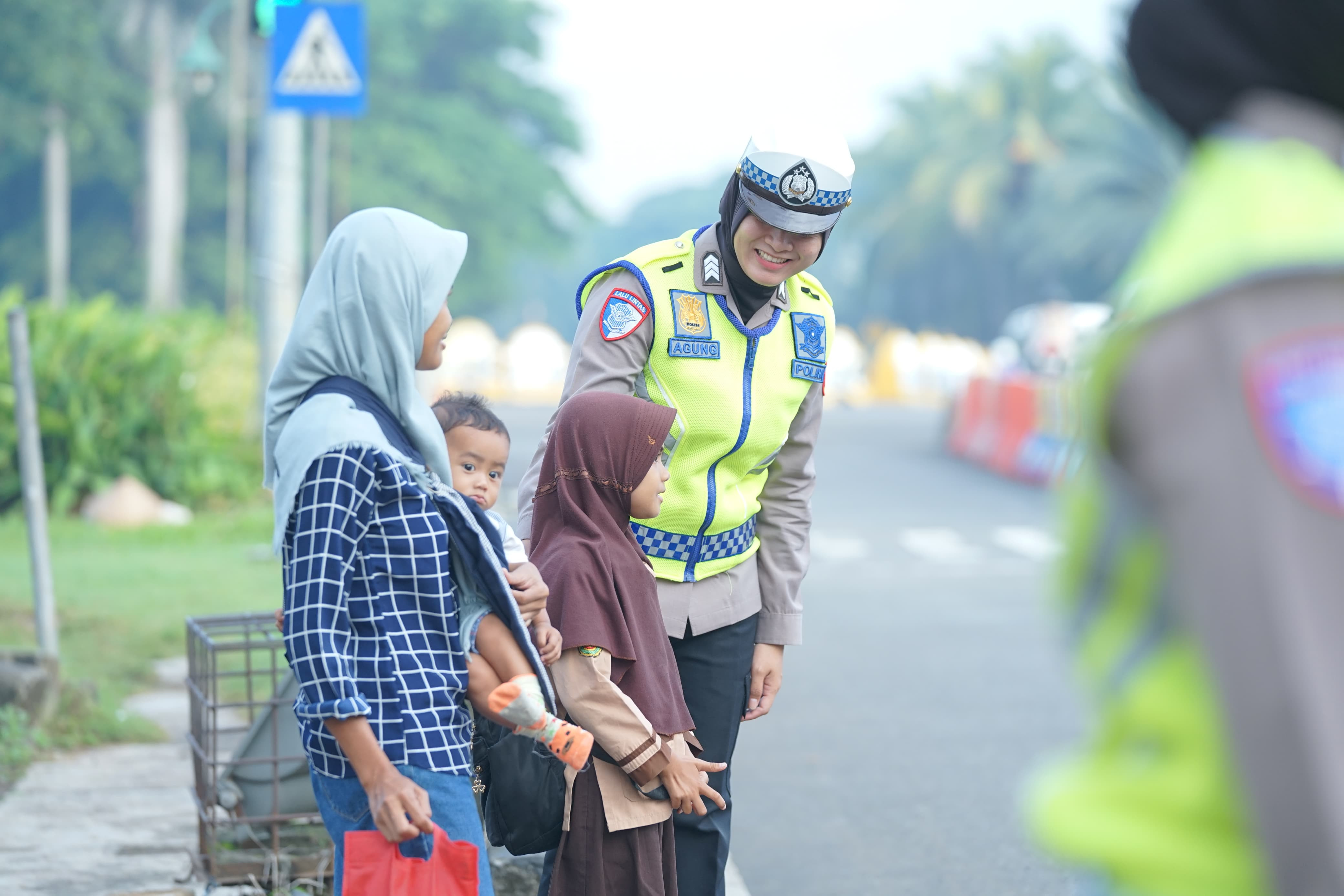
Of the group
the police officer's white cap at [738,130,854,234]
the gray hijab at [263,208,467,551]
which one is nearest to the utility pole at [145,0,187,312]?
the police officer's white cap at [738,130,854,234]

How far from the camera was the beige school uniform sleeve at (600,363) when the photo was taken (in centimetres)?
337

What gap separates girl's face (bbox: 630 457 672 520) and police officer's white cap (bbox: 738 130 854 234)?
0.60 m

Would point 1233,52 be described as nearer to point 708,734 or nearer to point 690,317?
point 690,317

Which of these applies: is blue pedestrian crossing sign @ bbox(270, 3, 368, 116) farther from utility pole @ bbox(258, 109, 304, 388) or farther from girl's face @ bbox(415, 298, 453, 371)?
girl's face @ bbox(415, 298, 453, 371)

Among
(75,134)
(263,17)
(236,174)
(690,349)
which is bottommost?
(236,174)

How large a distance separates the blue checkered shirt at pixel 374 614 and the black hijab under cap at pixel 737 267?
1.08 metres

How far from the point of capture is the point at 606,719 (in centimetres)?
304

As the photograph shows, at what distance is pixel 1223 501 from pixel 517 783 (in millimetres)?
2108

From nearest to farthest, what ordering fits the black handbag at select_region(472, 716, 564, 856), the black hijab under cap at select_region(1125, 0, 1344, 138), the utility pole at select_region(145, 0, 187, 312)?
1. the black hijab under cap at select_region(1125, 0, 1344, 138)
2. the black handbag at select_region(472, 716, 564, 856)
3. the utility pole at select_region(145, 0, 187, 312)

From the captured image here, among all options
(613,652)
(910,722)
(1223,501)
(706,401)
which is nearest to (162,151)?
(910,722)

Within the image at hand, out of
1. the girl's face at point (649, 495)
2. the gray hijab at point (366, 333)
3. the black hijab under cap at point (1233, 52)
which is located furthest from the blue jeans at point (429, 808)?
the black hijab under cap at point (1233, 52)

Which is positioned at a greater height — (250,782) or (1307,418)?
(1307,418)

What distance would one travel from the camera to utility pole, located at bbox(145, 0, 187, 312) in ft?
122

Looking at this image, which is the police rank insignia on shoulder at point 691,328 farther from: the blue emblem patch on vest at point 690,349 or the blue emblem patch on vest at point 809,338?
the blue emblem patch on vest at point 809,338
